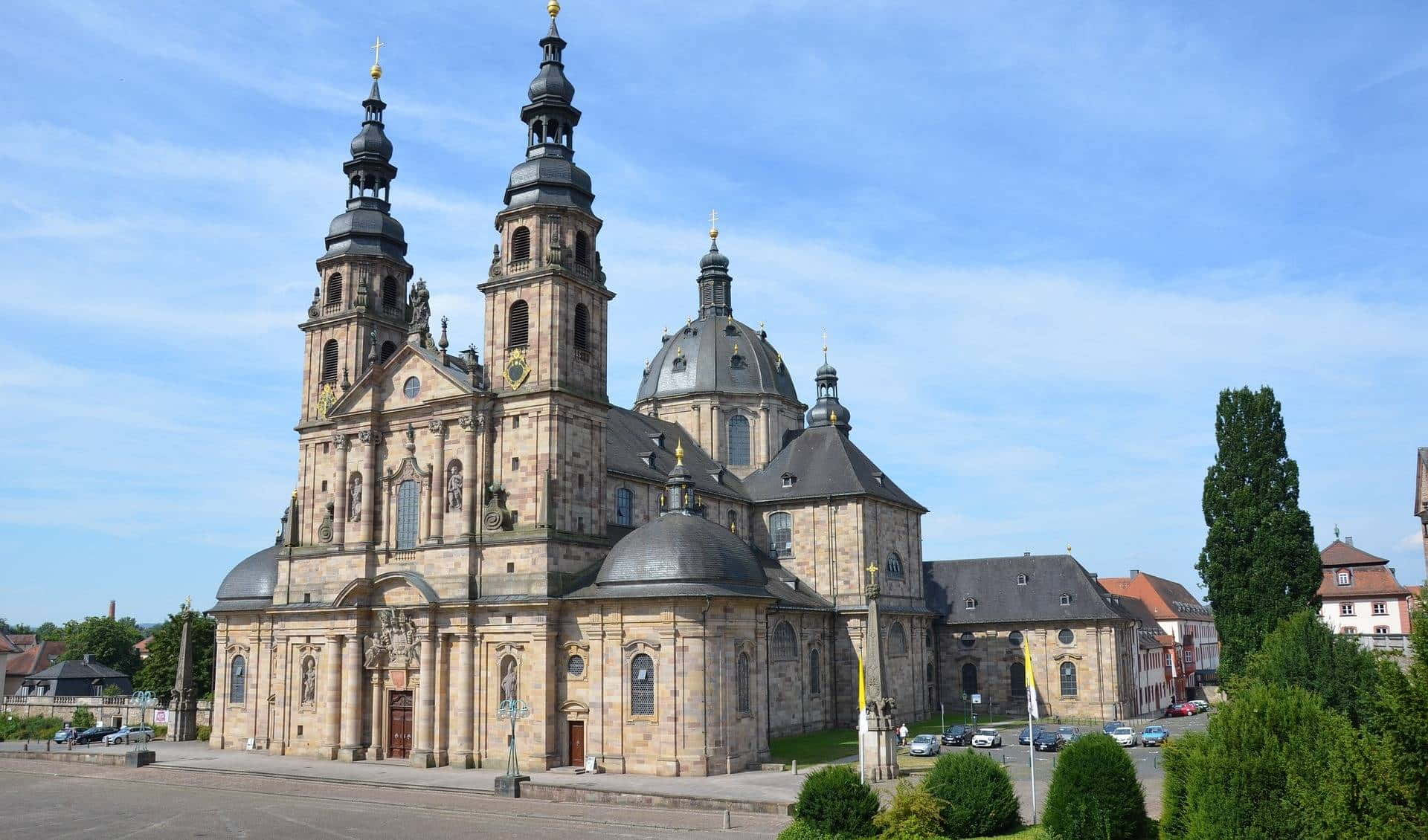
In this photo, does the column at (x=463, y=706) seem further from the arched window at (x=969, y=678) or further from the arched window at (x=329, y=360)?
the arched window at (x=969, y=678)

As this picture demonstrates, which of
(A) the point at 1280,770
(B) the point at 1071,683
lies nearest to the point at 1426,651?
(A) the point at 1280,770

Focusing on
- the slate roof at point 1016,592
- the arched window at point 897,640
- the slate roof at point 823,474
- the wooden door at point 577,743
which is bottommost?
the wooden door at point 577,743

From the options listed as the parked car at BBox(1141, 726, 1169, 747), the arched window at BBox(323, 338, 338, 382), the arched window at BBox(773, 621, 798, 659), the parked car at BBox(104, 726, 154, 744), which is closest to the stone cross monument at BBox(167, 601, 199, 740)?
the parked car at BBox(104, 726, 154, 744)

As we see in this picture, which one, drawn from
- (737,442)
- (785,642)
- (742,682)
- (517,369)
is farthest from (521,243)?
(737,442)

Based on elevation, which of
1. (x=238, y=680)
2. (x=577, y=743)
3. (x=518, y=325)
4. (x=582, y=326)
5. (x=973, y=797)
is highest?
(x=582, y=326)

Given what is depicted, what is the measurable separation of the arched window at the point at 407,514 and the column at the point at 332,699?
532cm

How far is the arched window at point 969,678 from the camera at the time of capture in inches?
2785

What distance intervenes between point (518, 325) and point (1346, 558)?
194ft

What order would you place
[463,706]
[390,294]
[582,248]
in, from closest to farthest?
[463,706] < [582,248] < [390,294]

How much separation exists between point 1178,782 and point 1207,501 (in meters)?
28.0

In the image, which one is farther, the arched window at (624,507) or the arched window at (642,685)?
the arched window at (624,507)

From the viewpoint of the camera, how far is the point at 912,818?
26250mm

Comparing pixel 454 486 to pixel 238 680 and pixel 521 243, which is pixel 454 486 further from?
pixel 238 680

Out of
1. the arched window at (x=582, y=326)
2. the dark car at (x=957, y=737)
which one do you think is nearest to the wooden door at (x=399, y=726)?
the arched window at (x=582, y=326)
